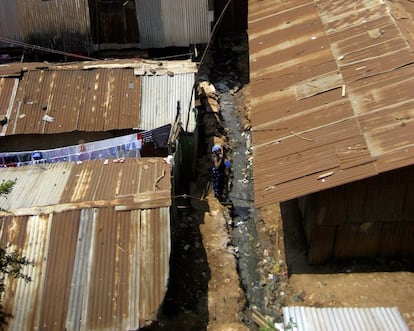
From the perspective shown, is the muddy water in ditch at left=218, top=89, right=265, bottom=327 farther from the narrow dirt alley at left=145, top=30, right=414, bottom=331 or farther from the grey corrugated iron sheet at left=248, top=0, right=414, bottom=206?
the grey corrugated iron sheet at left=248, top=0, right=414, bottom=206

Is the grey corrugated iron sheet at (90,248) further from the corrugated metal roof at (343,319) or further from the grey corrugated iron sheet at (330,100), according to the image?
the corrugated metal roof at (343,319)

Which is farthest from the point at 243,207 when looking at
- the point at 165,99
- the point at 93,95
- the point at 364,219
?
the point at 93,95

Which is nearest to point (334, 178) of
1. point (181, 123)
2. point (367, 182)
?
point (367, 182)

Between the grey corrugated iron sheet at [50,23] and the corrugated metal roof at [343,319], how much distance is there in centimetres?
1146

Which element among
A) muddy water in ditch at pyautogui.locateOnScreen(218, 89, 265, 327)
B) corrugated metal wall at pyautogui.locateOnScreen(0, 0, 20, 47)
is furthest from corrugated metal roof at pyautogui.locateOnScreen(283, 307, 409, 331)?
corrugated metal wall at pyautogui.locateOnScreen(0, 0, 20, 47)

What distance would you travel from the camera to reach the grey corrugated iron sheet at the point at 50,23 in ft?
51.6

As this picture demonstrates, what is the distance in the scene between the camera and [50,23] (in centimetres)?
1603

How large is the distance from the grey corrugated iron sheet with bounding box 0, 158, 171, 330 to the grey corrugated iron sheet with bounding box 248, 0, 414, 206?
1.99 metres

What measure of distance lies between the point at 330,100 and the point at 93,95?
5.99 metres

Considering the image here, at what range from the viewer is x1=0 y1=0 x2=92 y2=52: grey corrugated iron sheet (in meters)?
15.7

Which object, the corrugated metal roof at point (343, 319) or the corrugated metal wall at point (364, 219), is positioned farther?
the corrugated metal wall at point (364, 219)

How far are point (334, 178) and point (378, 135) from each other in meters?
1.12

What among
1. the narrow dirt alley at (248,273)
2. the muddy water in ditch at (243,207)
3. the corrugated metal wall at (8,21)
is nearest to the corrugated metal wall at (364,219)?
the narrow dirt alley at (248,273)

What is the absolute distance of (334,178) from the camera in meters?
8.45
